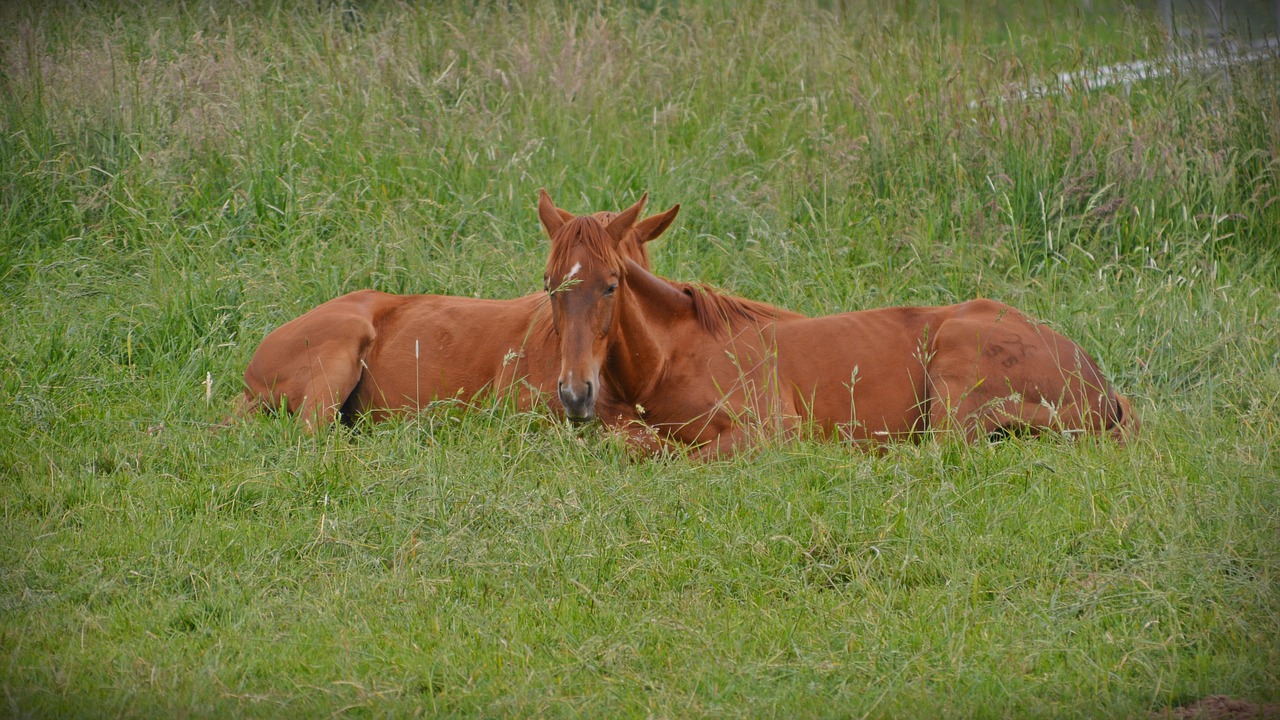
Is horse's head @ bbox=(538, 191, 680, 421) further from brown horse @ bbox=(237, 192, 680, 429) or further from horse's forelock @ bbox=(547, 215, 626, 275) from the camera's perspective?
brown horse @ bbox=(237, 192, 680, 429)

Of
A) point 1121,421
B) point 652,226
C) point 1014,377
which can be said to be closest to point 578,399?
point 652,226

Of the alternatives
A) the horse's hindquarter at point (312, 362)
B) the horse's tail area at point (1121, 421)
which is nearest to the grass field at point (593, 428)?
the horse's tail area at point (1121, 421)

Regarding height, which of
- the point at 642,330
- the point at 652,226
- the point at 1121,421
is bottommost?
the point at 1121,421

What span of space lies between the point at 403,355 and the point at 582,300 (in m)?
1.36

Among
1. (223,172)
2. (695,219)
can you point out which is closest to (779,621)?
(695,219)

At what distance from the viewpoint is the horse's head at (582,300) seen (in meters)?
5.33

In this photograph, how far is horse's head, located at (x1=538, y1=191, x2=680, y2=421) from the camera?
5.33m

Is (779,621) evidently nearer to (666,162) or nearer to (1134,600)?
(1134,600)

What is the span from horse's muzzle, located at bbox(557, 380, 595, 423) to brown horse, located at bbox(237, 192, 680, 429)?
613 mm

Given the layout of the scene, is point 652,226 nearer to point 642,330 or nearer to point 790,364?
point 642,330

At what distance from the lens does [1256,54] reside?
28.1 feet

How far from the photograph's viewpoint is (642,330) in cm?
589

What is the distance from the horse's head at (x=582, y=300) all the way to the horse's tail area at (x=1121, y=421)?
7.89ft

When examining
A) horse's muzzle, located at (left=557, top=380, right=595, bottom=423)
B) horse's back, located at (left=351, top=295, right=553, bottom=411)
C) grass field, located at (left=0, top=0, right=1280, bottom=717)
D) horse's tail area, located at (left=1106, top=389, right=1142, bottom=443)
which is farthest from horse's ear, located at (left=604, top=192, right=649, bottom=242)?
horse's tail area, located at (left=1106, top=389, right=1142, bottom=443)
